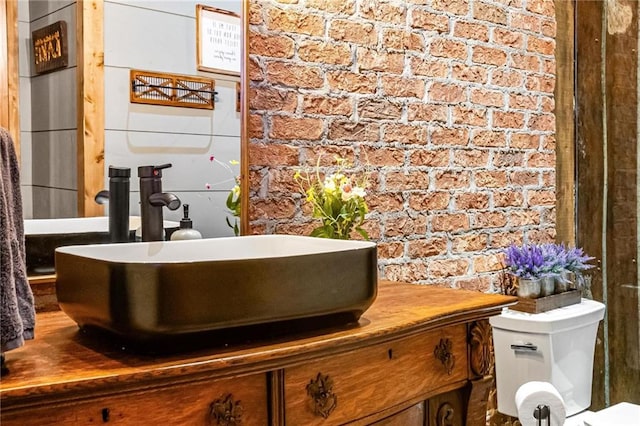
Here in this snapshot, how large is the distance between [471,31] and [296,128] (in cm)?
91


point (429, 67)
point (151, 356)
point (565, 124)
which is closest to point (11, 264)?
point (151, 356)

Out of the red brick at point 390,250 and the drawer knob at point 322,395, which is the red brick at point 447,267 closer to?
the red brick at point 390,250

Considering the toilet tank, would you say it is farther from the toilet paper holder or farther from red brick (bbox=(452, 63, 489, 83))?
red brick (bbox=(452, 63, 489, 83))

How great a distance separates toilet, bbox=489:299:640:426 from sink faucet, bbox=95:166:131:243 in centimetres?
143

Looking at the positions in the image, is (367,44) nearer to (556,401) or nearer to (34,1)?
(34,1)

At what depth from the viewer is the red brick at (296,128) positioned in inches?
73.9

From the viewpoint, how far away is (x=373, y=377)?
1310 millimetres

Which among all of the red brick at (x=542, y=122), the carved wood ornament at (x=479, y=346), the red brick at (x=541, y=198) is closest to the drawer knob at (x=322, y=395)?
the carved wood ornament at (x=479, y=346)

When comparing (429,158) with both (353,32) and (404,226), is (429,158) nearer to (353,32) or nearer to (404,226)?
(404,226)

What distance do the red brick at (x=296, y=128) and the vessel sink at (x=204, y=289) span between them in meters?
0.60

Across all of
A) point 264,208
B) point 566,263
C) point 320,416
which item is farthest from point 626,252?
point 320,416

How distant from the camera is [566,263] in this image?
8.37 ft

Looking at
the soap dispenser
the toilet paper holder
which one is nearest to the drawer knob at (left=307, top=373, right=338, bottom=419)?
the soap dispenser

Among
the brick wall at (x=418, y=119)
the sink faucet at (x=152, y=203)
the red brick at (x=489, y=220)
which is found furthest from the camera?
the red brick at (x=489, y=220)
